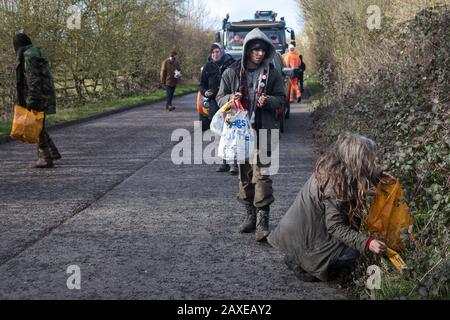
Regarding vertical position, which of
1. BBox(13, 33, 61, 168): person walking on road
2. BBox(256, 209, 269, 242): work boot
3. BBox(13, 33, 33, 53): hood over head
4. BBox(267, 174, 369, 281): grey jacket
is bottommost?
BBox(256, 209, 269, 242): work boot

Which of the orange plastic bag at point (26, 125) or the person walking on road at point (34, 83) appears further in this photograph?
the person walking on road at point (34, 83)

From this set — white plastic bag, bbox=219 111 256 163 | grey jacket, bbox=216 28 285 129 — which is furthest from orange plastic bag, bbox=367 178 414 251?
grey jacket, bbox=216 28 285 129

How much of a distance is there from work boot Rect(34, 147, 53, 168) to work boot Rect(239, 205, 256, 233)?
14.8 ft

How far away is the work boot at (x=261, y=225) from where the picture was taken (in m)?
5.50

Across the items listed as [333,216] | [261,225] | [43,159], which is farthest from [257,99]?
[43,159]

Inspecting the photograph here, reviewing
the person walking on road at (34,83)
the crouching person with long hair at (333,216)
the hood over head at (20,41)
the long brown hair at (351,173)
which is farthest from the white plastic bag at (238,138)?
the hood over head at (20,41)

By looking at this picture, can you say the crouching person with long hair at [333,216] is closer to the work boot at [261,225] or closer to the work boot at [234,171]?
the work boot at [261,225]

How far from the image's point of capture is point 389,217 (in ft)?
14.1

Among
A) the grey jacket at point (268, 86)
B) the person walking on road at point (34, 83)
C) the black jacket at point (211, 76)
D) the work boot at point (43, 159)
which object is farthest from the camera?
the black jacket at point (211, 76)

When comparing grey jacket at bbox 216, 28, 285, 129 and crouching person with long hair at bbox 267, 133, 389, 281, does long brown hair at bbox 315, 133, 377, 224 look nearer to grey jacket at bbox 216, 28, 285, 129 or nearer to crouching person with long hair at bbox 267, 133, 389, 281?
crouching person with long hair at bbox 267, 133, 389, 281

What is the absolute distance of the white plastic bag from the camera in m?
5.55

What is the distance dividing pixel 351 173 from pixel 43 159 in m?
6.27

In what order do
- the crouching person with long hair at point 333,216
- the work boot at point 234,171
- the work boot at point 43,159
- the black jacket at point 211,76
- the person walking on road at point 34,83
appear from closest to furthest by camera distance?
the crouching person with long hair at point 333,216, the work boot at point 234,171, the person walking on road at point 34,83, the work boot at point 43,159, the black jacket at point 211,76
